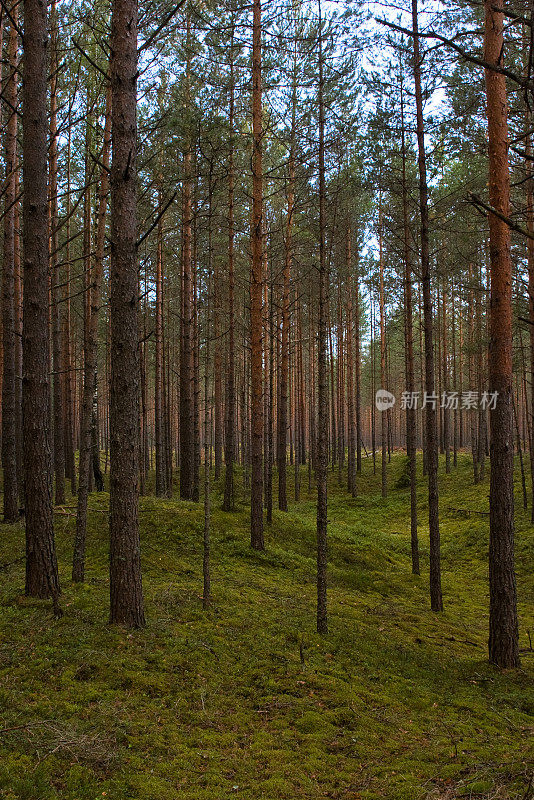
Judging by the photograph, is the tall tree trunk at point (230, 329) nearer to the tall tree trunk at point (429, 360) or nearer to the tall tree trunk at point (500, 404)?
the tall tree trunk at point (429, 360)

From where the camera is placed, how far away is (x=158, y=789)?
3.17m

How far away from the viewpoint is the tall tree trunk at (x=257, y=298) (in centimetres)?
1042

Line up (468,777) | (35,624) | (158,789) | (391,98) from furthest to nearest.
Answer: (391,98) → (35,624) → (468,777) → (158,789)

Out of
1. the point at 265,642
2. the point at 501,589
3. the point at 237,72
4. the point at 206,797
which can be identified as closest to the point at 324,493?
the point at 265,642

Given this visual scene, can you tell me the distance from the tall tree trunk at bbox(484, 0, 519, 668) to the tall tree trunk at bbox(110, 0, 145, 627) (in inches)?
180

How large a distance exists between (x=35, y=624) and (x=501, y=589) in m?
5.73

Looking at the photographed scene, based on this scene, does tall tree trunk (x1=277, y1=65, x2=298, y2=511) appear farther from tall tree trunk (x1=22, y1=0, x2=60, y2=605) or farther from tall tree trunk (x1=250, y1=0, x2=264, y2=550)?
tall tree trunk (x1=22, y1=0, x2=60, y2=605)

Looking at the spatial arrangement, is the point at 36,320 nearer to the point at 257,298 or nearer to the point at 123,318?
the point at 123,318

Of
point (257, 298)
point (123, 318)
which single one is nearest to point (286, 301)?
point (257, 298)

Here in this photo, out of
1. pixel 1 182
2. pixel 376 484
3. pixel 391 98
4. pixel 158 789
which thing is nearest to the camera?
pixel 158 789

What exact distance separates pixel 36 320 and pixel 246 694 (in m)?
4.84

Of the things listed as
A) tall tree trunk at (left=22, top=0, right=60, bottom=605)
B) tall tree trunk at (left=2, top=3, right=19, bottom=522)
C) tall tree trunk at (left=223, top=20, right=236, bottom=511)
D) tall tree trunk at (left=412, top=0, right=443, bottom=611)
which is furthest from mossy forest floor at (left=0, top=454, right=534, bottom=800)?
tall tree trunk at (left=223, top=20, right=236, bottom=511)

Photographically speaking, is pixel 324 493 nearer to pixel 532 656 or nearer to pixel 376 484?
pixel 532 656

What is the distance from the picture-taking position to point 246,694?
5000 mm
